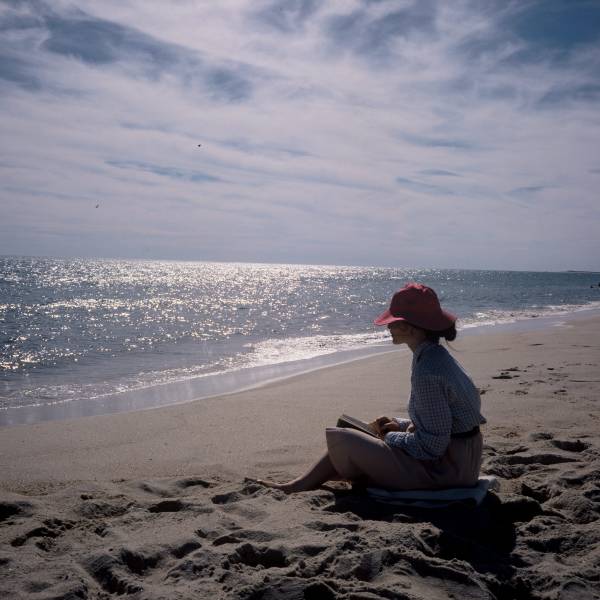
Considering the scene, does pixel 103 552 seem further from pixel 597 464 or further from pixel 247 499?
pixel 597 464

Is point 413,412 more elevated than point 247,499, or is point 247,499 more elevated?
point 413,412

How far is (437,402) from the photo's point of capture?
3.64 metres

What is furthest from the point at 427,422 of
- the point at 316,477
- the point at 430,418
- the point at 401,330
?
the point at 316,477

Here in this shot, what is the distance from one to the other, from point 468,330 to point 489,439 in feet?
47.5

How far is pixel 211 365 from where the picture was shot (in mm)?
12352

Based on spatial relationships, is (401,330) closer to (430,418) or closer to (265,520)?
(430,418)

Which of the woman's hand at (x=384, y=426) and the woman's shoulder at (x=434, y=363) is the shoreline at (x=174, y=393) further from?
the woman's shoulder at (x=434, y=363)

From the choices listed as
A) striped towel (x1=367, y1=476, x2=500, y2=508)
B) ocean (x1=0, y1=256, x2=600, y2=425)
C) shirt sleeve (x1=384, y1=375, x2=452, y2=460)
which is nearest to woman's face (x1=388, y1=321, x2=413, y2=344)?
shirt sleeve (x1=384, y1=375, x2=452, y2=460)

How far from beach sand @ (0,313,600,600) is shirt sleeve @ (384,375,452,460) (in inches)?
15.4

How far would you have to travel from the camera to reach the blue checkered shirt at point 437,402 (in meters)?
3.65

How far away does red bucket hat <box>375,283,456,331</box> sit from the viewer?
374 cm

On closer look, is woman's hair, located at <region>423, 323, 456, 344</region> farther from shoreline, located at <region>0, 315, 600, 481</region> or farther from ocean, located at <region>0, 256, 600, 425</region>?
ocean, located at <region>0, 256, 600, 425</region>

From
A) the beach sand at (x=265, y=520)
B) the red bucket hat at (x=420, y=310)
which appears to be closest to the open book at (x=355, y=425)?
the beach sand at (x=265, y=520)

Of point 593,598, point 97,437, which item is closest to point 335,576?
point 593,598
